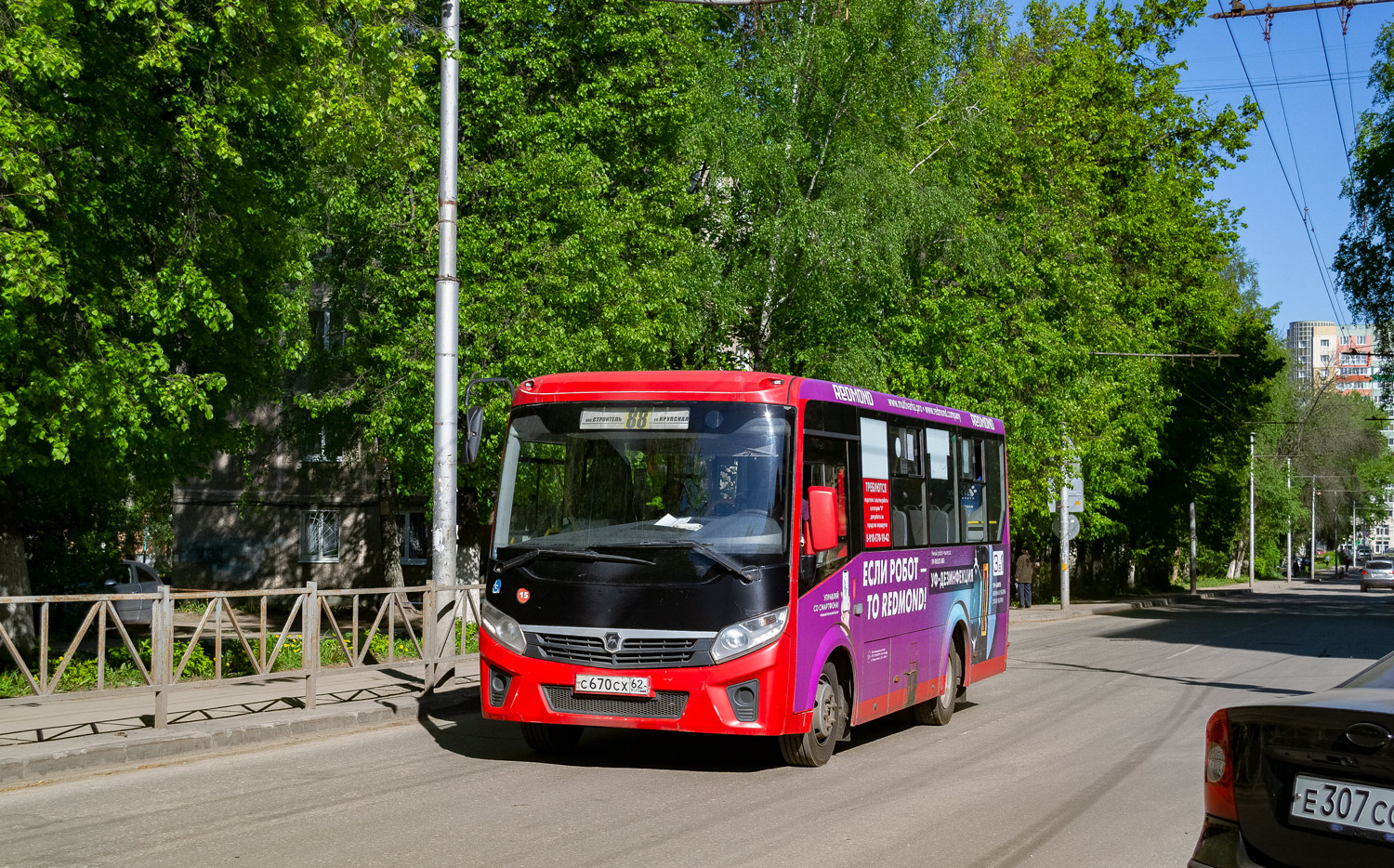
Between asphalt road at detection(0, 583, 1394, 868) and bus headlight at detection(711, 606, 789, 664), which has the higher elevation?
bus headlight at detection(711, 606, 789, 664)

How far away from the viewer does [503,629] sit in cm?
1020

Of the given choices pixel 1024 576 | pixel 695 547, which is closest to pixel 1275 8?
pixel 695 547

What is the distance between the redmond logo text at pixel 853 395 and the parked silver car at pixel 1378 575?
73.9 meters

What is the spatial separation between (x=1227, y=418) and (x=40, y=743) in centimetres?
4603

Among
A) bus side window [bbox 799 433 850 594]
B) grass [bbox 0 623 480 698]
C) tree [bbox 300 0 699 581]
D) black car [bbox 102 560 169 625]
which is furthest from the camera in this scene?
black car [bbox 102 560 169 625]

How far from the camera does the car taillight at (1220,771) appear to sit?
4547mm

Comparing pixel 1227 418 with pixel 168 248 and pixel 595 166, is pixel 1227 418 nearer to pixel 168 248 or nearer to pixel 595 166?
pixel 595 166

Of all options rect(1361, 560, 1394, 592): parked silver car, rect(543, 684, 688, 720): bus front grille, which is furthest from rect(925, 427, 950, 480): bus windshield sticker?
rect(1361, 560, 1394, 592): parked silver car

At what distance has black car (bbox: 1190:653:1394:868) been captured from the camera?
4117mm

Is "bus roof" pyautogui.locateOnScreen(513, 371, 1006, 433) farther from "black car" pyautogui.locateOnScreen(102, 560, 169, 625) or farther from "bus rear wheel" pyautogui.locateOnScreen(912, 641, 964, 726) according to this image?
"black car" pyautogui.locateOnScreen(102, 560, 169, 625)

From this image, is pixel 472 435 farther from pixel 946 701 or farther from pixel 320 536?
pixel 320 536

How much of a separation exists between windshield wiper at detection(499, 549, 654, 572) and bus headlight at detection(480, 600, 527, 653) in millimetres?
348

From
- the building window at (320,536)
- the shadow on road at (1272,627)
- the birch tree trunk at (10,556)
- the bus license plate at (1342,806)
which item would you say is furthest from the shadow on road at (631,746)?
the building window at (320,536)

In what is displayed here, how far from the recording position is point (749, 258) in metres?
28.9
